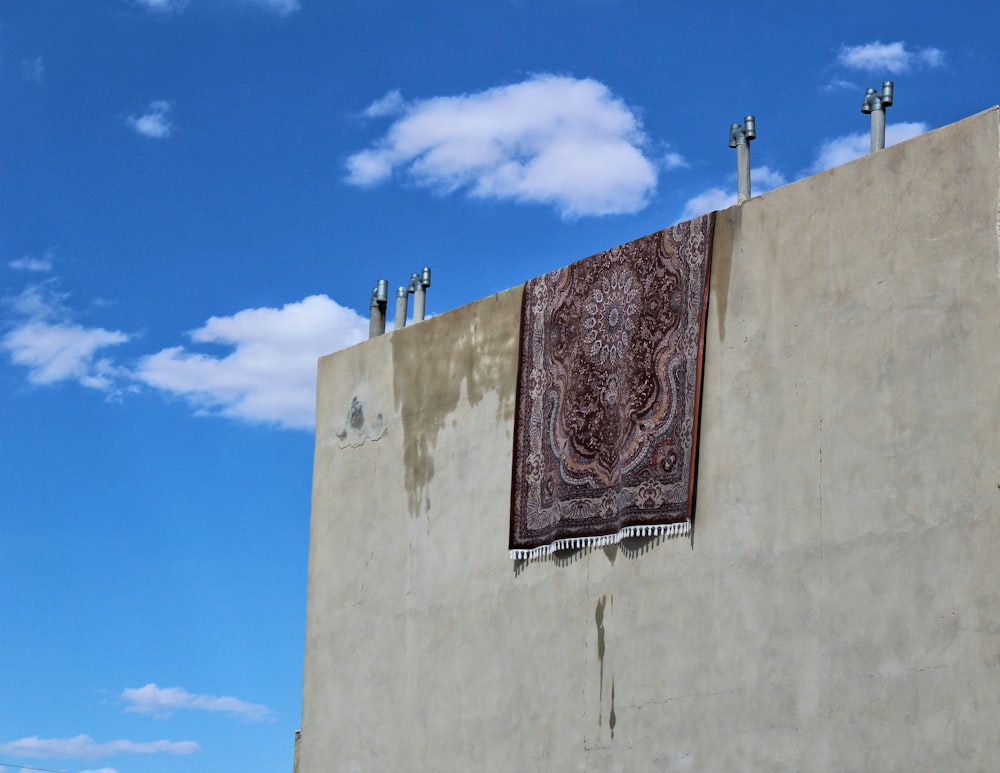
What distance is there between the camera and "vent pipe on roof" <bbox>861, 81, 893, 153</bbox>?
904cm

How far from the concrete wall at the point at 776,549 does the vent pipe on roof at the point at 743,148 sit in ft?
0.57

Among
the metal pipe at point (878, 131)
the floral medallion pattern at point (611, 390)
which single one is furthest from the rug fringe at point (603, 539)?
the metal pipe at point (878, 131)

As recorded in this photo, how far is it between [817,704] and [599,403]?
2444 mm

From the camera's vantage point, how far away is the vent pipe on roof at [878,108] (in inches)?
356

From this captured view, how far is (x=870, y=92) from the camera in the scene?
30.1 feet

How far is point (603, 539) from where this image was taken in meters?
9.92

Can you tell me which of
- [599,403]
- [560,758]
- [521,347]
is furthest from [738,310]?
[560,758]

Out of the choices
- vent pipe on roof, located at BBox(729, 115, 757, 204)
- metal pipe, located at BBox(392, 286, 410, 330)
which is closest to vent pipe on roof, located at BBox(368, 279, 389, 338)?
metal pipe, located at BBox(392, 286, 410, 330)

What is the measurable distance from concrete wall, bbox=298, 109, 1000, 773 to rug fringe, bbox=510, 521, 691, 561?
0.22 ft

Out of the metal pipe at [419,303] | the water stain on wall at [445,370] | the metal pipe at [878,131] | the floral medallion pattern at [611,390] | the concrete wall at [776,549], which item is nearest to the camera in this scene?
the concrete wall at [776,549]

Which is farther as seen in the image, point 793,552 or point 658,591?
point 658,591

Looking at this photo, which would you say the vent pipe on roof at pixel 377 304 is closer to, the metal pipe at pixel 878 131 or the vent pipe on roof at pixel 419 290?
the vent pipe on roof at pixel 419 290

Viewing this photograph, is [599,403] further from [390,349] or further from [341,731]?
[341,731]

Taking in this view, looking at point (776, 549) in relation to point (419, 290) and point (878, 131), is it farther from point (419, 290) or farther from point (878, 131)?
point (419, 290)
